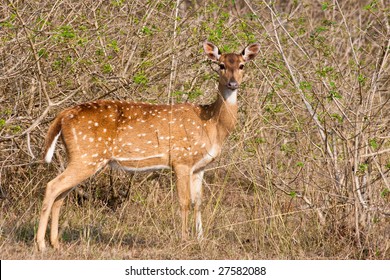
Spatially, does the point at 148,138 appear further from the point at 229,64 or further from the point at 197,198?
the point at 229,64

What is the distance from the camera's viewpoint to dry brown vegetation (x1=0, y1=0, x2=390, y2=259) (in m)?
7.17

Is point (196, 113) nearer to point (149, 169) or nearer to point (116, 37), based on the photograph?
point (149, 169)

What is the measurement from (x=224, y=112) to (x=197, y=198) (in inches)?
35.1

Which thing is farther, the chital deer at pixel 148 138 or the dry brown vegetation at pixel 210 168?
the chital deer at pixel 148 138

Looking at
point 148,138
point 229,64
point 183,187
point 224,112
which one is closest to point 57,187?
point 148,138

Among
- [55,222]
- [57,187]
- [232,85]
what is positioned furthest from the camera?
[232,85]

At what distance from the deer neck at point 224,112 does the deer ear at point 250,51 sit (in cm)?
A: 43

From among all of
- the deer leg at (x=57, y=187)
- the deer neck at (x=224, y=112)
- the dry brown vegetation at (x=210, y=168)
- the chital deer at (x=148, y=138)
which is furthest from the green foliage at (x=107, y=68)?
the deer leg at (x=57, y=187)

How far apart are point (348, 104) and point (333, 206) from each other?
906 millimetres

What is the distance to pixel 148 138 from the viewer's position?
25.7ft

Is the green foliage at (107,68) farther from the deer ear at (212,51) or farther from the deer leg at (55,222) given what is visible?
the deer leg at (55,222)

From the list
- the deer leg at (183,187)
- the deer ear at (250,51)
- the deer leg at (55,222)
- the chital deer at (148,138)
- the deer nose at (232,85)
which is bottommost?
the deer leg at (55,222)

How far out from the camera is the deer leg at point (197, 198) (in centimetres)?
761
